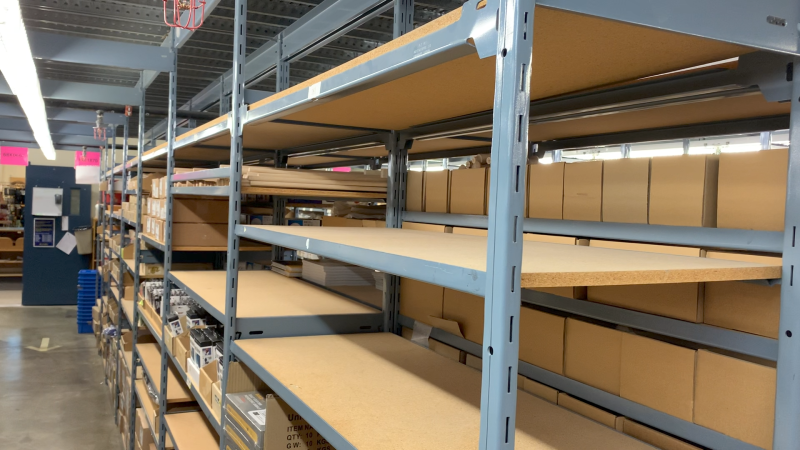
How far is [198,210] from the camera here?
347 centimetres

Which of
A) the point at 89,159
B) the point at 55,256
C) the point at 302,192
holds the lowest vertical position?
the point at 55,256

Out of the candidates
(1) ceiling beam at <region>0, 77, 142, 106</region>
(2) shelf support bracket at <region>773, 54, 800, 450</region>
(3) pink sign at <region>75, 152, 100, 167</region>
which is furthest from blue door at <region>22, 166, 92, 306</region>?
(2) shelf support bracket at <region>773, 54, 800, 450</region>

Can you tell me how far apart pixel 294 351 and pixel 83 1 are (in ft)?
11.0

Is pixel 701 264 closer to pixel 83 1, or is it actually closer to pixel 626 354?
pixel 626 354

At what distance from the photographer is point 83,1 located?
3965 millimetres

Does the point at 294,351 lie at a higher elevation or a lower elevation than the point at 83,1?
lower

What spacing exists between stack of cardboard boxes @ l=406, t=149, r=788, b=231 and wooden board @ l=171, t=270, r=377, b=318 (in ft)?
3.08

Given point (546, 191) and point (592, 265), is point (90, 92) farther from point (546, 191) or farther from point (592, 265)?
point (592, 265)

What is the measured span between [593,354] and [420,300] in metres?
0.79

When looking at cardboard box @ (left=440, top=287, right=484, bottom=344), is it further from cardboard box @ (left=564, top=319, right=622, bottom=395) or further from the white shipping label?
the white shipping label

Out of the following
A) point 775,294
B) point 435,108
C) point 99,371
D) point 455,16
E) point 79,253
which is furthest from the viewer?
point 79,253

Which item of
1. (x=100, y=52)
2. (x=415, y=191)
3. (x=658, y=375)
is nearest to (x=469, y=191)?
(x=415, y=191)

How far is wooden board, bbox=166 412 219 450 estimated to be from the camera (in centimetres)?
283

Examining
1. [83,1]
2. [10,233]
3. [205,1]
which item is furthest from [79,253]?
[205,1]
